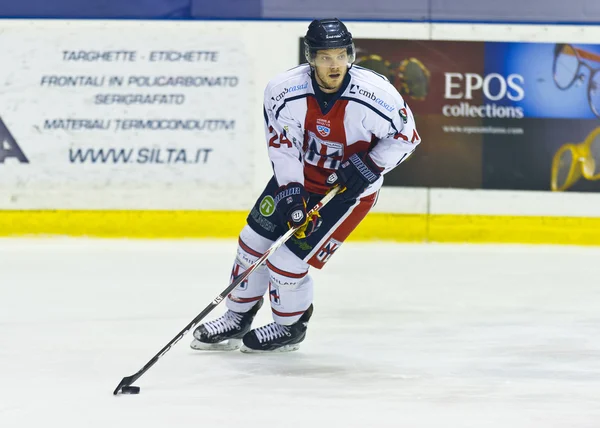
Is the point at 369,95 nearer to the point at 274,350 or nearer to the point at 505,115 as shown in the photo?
the point at 274,350

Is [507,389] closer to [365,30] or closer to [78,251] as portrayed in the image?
[78,251]

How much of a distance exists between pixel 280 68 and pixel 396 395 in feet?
12.0

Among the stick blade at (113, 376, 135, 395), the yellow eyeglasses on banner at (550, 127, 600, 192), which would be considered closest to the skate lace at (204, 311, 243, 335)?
the stick blade at (113, 376, 135, 395)

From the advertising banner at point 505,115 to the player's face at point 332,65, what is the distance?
118 inches

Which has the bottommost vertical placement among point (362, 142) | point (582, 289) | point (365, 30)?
point (582, 289)

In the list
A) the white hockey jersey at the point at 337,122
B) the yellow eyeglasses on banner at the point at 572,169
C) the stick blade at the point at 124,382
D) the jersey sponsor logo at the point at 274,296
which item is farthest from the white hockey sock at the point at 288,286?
the yellow eyeglasses on banner at the point at 572,169

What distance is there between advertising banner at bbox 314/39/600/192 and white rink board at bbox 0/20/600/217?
2.9 inches

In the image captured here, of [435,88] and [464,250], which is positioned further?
[435,88]

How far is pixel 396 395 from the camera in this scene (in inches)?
109

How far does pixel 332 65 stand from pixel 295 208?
1.43 feet

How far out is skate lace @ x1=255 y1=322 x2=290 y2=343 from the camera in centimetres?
332

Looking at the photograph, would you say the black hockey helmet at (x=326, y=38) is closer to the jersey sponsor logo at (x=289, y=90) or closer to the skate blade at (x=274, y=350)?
the jersey sponsor logo at (x=289, y=90)

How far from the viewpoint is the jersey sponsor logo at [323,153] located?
3.27 m

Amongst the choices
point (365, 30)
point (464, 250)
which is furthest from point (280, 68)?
point (464, 250)
